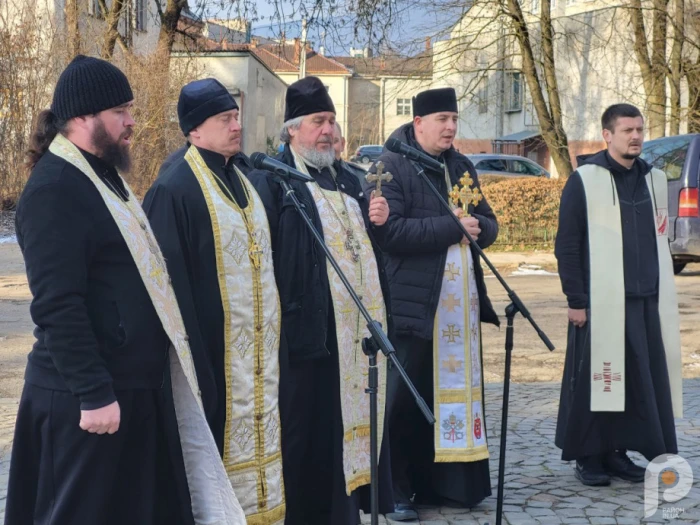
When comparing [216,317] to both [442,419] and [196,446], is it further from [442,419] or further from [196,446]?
[442,419]

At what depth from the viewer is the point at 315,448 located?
458cm

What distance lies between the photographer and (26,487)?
11.0 ft

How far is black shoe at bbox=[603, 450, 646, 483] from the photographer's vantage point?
19.1 ft

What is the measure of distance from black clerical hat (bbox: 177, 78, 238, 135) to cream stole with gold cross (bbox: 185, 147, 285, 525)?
0.13m

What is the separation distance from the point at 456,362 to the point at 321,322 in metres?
1.20

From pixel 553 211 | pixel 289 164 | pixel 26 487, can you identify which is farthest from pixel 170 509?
pixel 553 211

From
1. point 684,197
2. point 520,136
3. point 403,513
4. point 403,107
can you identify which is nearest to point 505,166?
point 520,136

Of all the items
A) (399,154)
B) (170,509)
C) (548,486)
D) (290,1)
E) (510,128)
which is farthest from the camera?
(510,128)

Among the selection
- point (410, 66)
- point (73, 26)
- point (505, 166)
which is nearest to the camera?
point (73, 26)

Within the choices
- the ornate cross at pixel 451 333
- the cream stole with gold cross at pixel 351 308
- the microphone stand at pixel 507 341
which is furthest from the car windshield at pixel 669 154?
the cream stole with gold cross at pixel 351 308

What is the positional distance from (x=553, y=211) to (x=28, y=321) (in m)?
10.2

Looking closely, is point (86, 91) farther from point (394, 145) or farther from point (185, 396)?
point (394, 145)

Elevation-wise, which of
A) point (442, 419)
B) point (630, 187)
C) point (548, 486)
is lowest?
point (548, 486)

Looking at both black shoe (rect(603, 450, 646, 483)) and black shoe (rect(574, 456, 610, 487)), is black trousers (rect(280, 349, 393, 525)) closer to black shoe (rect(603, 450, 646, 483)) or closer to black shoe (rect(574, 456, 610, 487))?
black shoe (rect(574, 456, 610, 487))
